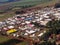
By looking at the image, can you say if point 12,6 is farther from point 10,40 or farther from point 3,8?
point 10,40

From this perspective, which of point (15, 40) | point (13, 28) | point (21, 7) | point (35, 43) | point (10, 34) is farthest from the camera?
point (21, 7)

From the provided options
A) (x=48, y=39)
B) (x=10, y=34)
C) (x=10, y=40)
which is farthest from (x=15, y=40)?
(x=48, y=39)

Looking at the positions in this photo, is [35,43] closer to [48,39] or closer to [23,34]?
[48,39]

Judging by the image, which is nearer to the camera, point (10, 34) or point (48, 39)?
point (48, 39)

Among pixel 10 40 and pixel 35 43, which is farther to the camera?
pixel 10 40

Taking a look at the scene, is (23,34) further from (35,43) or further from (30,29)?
(35,43)

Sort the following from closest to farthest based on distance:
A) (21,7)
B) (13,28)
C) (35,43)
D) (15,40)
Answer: (35,43)
(15,40)
(13,28)
(21,7)

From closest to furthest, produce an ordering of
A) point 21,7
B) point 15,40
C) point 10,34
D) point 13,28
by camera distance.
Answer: point 15,40 → point 10,34 → point 13,28 → point 21,7

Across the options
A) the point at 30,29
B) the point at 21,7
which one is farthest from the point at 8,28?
the point at 21,7

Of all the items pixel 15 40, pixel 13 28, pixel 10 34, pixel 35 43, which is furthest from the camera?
pixel 13 28
